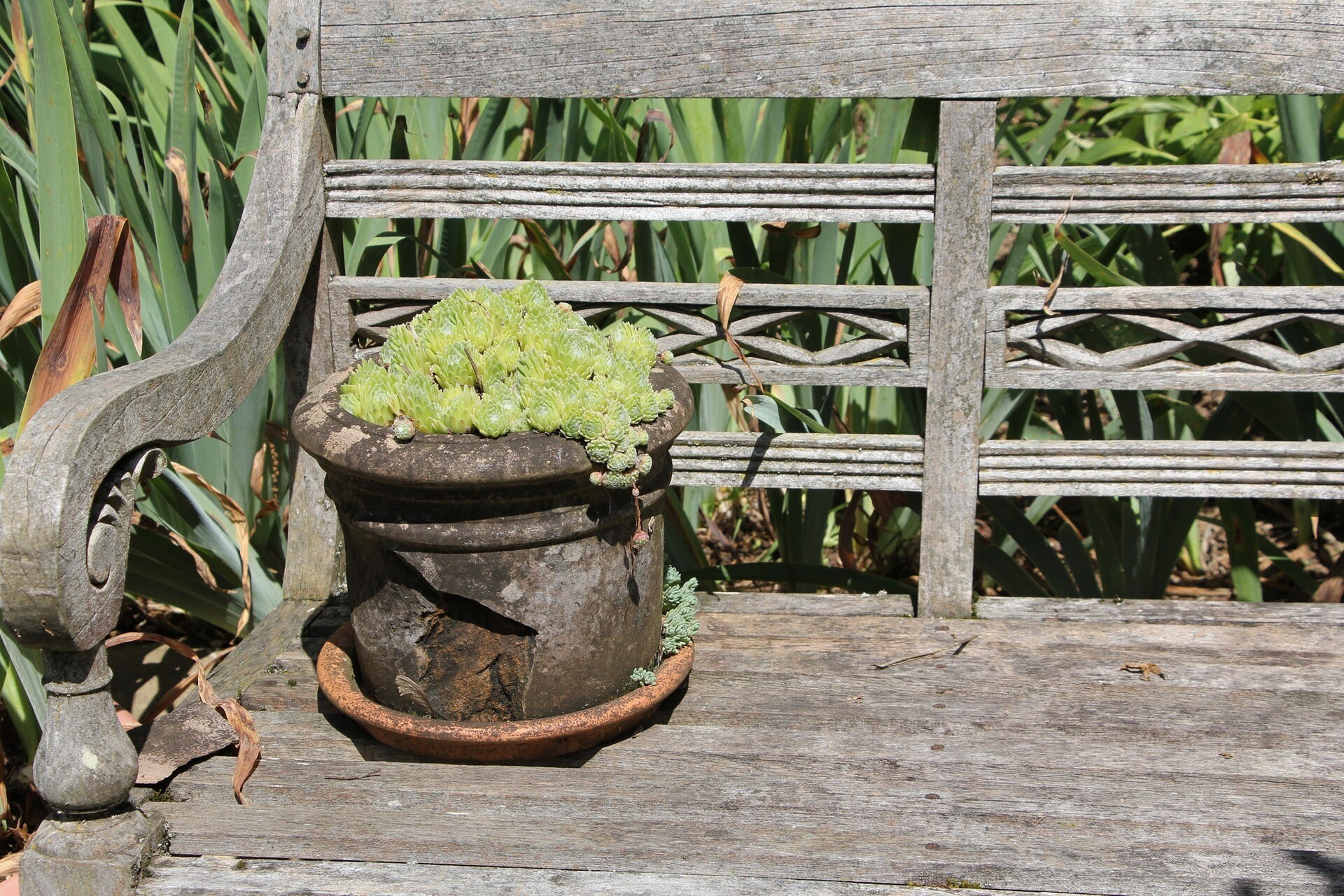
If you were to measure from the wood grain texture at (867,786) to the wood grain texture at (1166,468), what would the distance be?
0.73ft

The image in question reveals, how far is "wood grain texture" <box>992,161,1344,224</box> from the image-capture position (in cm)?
174

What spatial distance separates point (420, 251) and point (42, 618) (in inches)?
52.6

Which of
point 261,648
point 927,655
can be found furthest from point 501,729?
point 927,655

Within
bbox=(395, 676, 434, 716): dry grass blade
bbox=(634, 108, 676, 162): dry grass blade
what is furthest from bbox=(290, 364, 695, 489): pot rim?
bbox=(634, 108, 676, 162): dry grass blade

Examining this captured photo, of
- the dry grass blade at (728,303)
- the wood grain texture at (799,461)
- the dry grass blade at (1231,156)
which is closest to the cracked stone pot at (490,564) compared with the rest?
the dry grass blade at (728,303)

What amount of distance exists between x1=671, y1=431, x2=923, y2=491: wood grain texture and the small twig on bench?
0.85 feet

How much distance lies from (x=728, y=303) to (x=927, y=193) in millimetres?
347

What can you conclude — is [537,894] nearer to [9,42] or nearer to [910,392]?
[910,392]

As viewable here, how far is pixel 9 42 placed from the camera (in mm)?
2229

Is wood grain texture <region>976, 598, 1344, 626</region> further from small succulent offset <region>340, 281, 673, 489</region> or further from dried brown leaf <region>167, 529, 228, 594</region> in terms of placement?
dried brown leaf <region>167, 529, 228, 594</region>

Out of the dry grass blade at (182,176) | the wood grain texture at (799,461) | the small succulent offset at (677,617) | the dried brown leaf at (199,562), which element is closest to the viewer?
the small succulent offset at (677,617)

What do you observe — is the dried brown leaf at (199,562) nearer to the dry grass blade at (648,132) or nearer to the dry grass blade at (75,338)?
the dry grass blade at (75,338)

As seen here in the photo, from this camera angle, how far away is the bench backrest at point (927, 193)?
1.73 m

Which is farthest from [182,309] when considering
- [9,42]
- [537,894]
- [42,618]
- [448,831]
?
[537,894]
